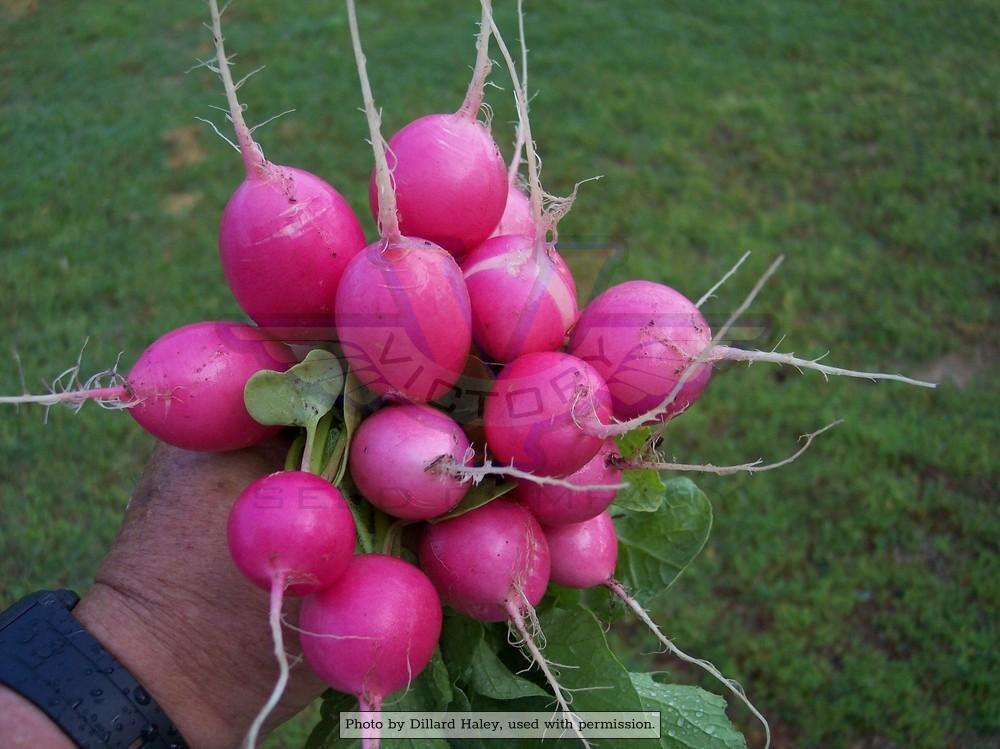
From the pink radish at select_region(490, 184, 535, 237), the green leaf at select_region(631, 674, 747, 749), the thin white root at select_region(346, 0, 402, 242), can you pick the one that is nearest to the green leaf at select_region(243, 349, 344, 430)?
the thin white root at select_region(346, 0, 402, 242)

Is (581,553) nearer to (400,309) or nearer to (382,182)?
(400,309)

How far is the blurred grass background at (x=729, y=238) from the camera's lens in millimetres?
3240

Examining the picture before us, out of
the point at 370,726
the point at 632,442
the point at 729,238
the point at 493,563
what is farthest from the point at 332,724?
the point at 729,238

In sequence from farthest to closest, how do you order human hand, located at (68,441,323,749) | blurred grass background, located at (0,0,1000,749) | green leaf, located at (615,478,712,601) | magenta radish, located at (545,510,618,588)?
1. blurred grass background, located at (0,0,1000,749)
2. green leaf, located at (615,478,712,601)
3. magenta radish, located at (545,510,618,588)
4. human hand, located at (68,441,323,749)

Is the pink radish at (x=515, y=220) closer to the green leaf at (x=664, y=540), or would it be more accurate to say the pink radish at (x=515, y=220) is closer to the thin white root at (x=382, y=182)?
the thin white root at (x=382, y=182)

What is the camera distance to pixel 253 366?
1402mm

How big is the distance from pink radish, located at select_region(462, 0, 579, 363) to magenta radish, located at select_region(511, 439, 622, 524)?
0.22 meters

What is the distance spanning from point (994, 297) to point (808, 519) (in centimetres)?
191

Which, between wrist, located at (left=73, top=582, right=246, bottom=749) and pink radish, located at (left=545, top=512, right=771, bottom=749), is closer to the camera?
wrist, located at (left=73, top=582, right=246, bottom=749)

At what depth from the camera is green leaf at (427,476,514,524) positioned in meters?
1.35

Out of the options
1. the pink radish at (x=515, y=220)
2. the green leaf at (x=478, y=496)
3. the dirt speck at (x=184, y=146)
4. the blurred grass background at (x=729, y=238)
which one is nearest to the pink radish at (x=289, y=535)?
the green leaf at (x=478, y=496)

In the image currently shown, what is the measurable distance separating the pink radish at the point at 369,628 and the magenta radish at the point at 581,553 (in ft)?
1.17

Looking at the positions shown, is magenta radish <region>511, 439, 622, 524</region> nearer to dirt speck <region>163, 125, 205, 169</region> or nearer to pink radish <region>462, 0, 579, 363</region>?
pink radish <region>462, 0, 579, 363</region>
